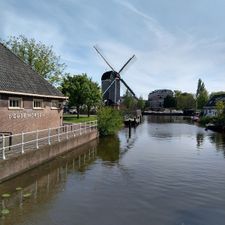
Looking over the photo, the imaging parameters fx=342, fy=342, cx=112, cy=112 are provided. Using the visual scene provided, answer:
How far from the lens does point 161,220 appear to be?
12.2 m

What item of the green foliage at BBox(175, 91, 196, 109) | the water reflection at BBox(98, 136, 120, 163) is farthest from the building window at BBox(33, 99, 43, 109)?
the green foliage at BBox(175, 91, 196, 109)

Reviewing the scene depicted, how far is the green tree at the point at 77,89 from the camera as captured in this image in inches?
2539

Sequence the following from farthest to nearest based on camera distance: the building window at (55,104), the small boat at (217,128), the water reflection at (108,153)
Answer: the small boat at (217,128), the building window at (55,104), the water reflection at (108,153)

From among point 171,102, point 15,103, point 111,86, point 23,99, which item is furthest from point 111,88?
point 171,102

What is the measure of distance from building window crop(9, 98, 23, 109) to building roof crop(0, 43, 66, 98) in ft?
2.11

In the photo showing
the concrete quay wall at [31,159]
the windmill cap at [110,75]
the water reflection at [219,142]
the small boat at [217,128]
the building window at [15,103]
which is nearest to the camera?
the concrete quay wall at [31,159]

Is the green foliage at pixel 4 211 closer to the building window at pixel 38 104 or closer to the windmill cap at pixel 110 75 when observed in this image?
the building window at pixel 38 104

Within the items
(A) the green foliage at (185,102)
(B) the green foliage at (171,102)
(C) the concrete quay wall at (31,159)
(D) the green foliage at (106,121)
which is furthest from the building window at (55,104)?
(B) the green foliage at (171,102)

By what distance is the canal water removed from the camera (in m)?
12.3

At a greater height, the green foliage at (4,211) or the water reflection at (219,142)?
the water reflection at (219,142)

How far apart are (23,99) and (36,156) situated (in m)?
Result: 8.06

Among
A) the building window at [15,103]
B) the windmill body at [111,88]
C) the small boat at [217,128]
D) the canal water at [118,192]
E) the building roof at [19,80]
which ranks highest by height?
the windmill body at [111,88]

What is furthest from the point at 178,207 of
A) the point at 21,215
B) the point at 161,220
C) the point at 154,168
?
the point at 154,168

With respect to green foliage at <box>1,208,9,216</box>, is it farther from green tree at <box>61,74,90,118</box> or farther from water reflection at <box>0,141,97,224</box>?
green tree at <box>61,74,90,118</box>
